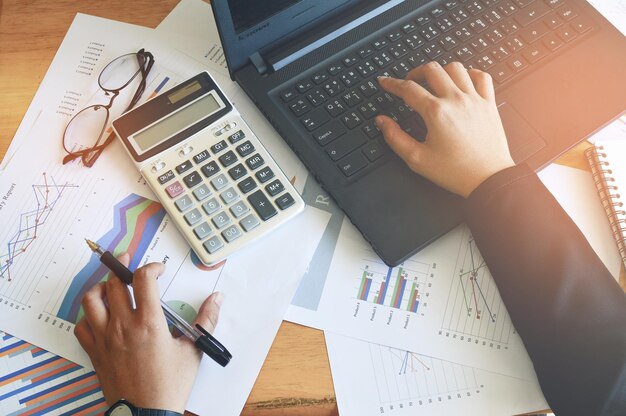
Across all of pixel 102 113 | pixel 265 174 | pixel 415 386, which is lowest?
pixel 415 386

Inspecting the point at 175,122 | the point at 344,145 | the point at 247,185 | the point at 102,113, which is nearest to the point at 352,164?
the point at 344,145

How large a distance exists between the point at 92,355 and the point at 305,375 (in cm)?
23

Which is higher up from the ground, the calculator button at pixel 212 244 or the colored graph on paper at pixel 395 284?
the calculator button at pixel 212 244

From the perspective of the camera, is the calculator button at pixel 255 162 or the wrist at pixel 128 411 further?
the calculator button at pixel 255 162

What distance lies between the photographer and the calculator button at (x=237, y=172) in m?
0.67

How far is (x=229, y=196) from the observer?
26.1 inches

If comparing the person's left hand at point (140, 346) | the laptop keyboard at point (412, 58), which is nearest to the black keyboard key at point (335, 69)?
the laptop keyboard at point (412, 58)

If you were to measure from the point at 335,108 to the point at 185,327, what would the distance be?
1.04 feet

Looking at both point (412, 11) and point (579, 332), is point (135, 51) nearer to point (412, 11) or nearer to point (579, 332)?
point (412, 11)

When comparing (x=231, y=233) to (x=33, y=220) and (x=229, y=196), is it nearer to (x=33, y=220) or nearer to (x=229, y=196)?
(x=229, y=196)

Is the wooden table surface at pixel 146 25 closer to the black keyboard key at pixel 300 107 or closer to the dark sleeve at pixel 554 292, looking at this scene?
the dark sleeve at pixel 554 292

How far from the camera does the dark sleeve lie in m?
0.58

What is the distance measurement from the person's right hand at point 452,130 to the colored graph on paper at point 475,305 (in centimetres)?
8

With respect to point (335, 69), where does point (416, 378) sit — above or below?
below
